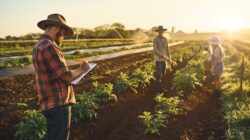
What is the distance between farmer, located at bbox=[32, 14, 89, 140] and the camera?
14.3 feet

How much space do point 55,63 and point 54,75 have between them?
5.6 inches

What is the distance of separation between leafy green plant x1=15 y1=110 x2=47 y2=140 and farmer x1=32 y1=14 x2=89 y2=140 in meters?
1.97

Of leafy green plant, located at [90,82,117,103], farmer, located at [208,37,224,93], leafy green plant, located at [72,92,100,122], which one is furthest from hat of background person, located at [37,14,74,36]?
farmer, located at [208,37,224,93]

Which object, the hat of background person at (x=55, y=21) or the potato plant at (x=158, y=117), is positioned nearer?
the hat of background person at (x=55, y=21)

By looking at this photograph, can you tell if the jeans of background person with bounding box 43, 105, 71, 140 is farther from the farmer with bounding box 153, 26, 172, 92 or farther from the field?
the farmer with bounding box 153, 26, 172, 92

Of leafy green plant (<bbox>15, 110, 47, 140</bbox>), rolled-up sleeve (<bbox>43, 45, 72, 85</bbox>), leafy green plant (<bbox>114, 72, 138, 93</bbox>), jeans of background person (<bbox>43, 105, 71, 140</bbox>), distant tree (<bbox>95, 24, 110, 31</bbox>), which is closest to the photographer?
rolled-up sleeve (<bbox>43, 45, 72, 85</bbox>)

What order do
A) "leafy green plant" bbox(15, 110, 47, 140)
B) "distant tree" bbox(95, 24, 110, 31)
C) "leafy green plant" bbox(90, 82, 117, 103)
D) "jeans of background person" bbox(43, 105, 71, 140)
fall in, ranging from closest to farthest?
"jeans of background person" bbox(43, 105, 71, 140)
"leafy green plant" bbox(15, 110, 47, 140)
"leafy green plant" bbox(90, 82, 117, 103)
"distant tree" bbox(95, 24, 110, 31)

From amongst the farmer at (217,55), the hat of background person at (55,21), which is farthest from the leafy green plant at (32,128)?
the farmer at (217,55)

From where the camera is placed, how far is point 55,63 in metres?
4.36

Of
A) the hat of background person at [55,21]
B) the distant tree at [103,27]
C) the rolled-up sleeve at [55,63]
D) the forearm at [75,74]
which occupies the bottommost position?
the distant tree at [103,27]

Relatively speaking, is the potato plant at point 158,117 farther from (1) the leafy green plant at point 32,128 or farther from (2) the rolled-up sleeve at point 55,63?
(2) the rolled-up sleeve at point 55,63

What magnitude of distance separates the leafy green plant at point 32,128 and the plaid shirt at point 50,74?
2.18m

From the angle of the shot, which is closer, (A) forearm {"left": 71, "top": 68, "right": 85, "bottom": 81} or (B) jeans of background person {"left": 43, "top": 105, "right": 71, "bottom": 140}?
(A) forearm {"left": 71, "top": 68, "right": 85, "bottom": 81}

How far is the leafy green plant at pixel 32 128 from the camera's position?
6.58 metres
